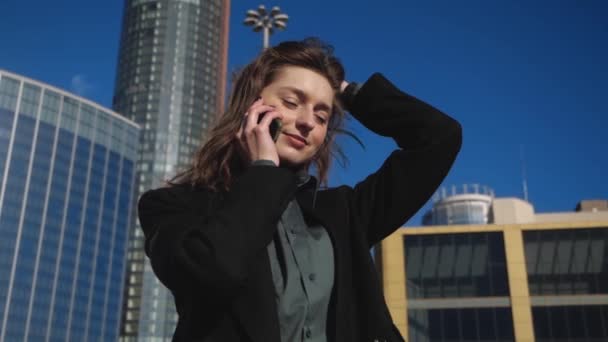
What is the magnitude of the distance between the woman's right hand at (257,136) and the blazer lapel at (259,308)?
0.40 m

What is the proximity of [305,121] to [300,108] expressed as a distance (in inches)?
2.7

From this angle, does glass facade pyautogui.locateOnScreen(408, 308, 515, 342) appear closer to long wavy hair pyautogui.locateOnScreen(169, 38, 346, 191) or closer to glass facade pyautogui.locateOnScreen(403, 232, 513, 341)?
glass facade pyautogui.locateOnScreen(403, 232, 513, 341)

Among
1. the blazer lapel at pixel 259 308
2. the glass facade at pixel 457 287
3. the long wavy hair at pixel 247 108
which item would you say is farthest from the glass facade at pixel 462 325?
the blazer lapel at pixel 259 308

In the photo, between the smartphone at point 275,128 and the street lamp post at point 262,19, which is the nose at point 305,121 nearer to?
the smartphone at point 275,128

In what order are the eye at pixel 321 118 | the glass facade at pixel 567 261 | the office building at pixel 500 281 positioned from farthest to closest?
the glass facade at pixel 567 261
the office building at pixel 500 281
the eye at pixel 321 118

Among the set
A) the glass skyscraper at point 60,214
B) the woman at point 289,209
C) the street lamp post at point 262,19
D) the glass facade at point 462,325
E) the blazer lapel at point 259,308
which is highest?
the glass skyscraper at point 60,214

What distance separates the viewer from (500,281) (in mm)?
42781

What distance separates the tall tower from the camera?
142 meters

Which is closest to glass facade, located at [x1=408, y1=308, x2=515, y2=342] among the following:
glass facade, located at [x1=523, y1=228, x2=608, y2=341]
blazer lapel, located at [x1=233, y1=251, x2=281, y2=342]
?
glass facade, located at [x1=523, y1=228, x2=608, y2=341]

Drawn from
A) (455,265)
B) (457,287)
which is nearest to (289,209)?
(457,287)

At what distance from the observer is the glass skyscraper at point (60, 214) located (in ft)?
317

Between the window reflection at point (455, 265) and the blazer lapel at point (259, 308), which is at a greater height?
the window reflection at point (455, 265)

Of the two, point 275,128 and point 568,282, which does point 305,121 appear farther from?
point 568,282

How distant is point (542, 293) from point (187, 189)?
143ft
